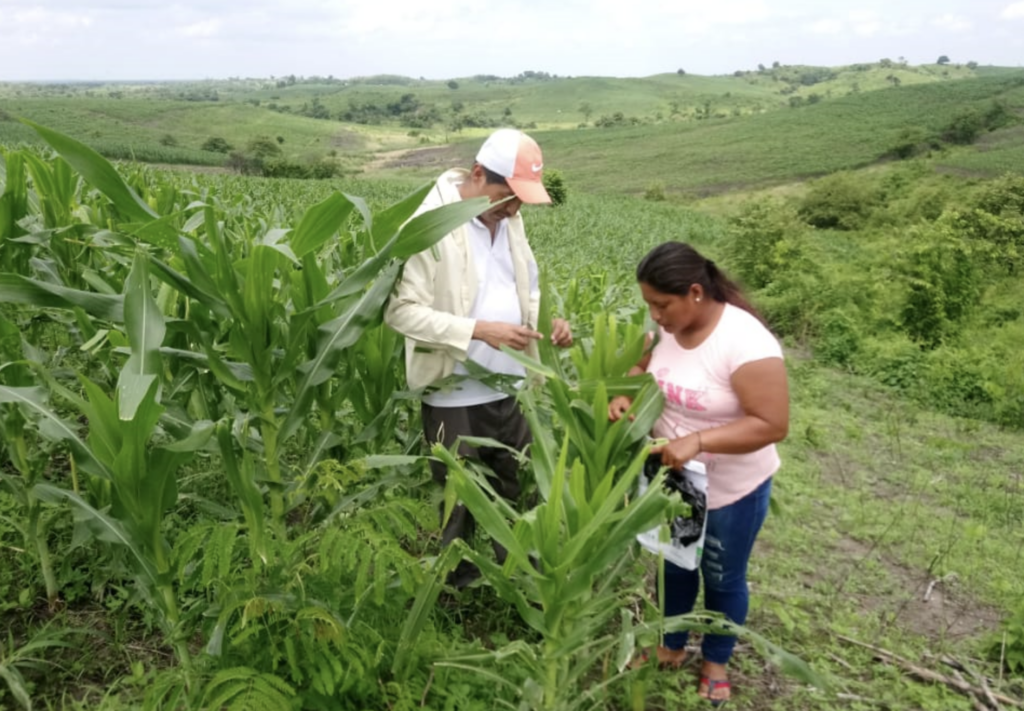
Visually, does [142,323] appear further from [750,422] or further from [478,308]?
[750,422]

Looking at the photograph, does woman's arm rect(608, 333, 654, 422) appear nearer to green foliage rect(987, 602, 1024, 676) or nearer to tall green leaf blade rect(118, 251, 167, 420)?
tall green leaf blade rect(118, 251, 167, 420)

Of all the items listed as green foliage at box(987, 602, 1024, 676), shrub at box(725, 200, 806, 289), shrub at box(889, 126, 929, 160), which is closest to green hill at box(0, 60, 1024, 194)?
shrub at box(889, 126, 929, 160)

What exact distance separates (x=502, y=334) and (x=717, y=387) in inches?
27.6

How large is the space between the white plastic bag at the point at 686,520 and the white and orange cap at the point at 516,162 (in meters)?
0.95

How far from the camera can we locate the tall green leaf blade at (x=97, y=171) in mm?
1743

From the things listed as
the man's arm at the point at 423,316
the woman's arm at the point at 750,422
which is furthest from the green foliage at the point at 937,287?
the man's arm at the point at 423,316

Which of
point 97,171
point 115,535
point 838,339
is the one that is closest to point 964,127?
point 838,339

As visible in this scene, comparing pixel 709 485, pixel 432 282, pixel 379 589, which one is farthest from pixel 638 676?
pixel 432 282

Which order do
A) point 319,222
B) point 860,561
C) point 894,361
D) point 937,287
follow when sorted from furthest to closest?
point 937,287 → point 894,361 → point 860,561 → point 319,222

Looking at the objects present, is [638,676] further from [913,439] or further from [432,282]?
[913,439]

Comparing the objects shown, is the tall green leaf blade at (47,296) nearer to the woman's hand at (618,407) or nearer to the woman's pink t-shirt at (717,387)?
the woman's hand at (618,407)

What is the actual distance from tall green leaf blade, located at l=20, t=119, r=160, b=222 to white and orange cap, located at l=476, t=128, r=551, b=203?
1.04 m

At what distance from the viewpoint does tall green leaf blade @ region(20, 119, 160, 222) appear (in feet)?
5.72

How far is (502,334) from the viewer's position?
8.13 feet
